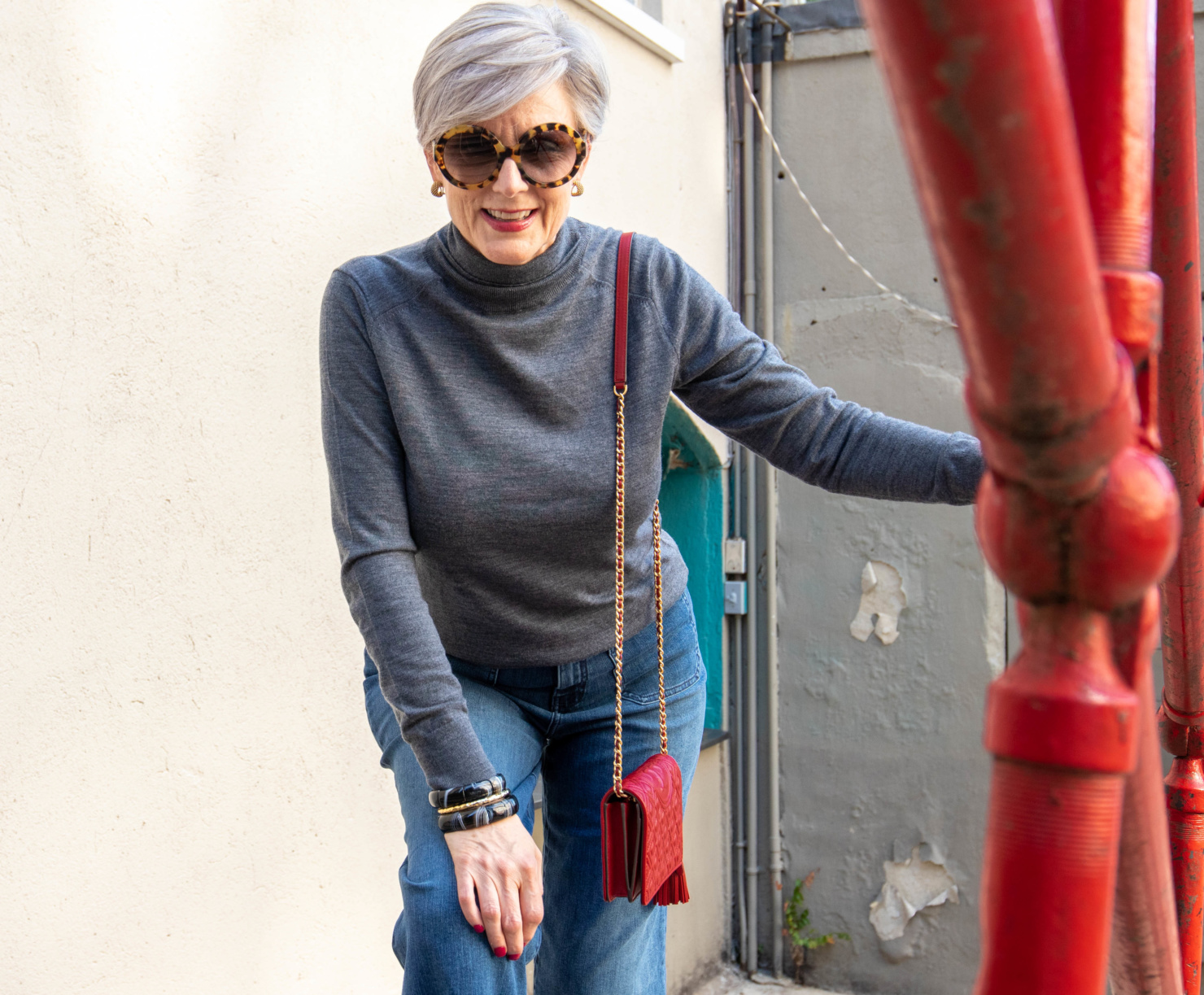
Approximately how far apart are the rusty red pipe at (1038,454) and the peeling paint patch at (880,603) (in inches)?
159

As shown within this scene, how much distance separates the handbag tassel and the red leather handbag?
3cm

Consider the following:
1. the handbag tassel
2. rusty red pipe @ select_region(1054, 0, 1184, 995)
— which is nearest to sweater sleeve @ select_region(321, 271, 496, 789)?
the handbag tassel

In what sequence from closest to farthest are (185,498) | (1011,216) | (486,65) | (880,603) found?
(1011,216) < (486,65) < (185,498) < (880,603)

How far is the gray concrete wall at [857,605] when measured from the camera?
4355mm

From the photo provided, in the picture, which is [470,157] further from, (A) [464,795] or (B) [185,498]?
(B) [185,498]


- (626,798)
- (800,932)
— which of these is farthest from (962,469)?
(800,932)

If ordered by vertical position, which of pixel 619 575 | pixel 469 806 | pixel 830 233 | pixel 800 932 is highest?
pixel 830 233

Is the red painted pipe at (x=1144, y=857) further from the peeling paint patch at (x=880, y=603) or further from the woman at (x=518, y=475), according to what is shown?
the peeling paint patch at (x=880, y=603)

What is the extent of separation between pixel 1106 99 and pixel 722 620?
4142 mm

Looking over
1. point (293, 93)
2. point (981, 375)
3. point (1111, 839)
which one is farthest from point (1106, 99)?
point (293, 93)

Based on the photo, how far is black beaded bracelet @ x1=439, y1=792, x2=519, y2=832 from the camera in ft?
4.80

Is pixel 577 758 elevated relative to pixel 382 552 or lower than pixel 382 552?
lower

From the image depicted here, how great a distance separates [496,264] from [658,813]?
2.57 ft

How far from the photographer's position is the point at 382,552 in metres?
1.55
